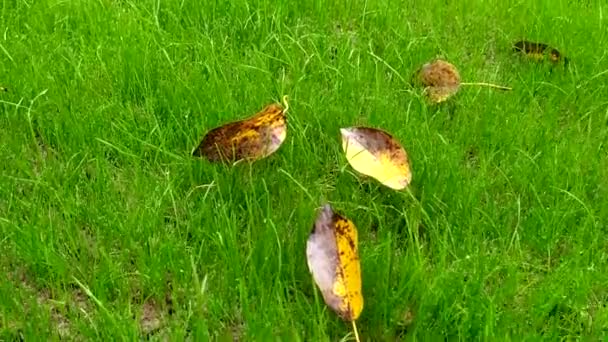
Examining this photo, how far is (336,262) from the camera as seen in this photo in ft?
4.91

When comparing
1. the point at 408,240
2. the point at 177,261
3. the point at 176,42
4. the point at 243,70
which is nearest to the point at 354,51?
the point at 243,70

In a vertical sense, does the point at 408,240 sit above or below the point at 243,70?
below

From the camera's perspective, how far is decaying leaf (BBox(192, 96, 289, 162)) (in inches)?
69.0

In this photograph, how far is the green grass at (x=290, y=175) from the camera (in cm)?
151

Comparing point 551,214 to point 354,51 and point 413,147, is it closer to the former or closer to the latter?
point 413,147

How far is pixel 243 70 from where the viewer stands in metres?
2.09

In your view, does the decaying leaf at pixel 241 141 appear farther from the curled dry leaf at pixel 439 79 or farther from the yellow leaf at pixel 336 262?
→ the curled dry leaf at pixel 439 79

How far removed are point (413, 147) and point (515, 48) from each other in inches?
23.6

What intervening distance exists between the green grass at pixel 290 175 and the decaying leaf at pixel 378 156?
56 mm

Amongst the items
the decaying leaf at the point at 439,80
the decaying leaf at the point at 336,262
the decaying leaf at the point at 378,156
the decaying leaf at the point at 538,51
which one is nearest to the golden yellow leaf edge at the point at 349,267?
the decaying leaf at the point at 336,262

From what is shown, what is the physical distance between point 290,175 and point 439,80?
52cm

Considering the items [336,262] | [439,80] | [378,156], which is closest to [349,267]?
[336,262]

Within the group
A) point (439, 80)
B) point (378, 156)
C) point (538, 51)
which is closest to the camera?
point (378, 156)

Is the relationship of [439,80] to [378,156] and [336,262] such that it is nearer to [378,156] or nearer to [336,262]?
[378,156]
